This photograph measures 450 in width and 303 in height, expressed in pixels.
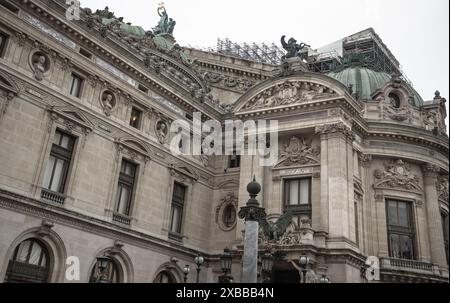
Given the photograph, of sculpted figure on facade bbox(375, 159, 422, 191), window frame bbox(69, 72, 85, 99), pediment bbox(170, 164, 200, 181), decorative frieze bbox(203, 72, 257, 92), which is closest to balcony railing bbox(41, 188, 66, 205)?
window frame bbox(69, 72, 85, 99)

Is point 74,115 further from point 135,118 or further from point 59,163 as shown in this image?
point 135,118

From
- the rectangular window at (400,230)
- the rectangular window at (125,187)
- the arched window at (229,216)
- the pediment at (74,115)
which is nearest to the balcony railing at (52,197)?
the rectangular window at (125,187)

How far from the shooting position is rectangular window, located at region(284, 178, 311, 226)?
28875mm

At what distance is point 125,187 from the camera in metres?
27.3

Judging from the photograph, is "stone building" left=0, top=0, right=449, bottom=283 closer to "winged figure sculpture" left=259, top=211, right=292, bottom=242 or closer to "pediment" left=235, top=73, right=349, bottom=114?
"pediment" left=235, top=73, right=349, bottom=114

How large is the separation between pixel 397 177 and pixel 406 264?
19.1ft

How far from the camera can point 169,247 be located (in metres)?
28.3

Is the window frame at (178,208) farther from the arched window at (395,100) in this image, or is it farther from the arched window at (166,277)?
the arched window at (395,100)

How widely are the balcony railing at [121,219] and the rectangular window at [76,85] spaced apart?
679cm

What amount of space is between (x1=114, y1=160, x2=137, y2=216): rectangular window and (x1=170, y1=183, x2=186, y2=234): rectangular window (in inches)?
143

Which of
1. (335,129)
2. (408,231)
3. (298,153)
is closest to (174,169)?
(298,153)

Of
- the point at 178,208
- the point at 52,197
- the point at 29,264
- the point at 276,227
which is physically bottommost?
the point at 29,264

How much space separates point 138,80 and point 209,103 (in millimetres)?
7053

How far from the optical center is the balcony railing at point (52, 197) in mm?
22422
